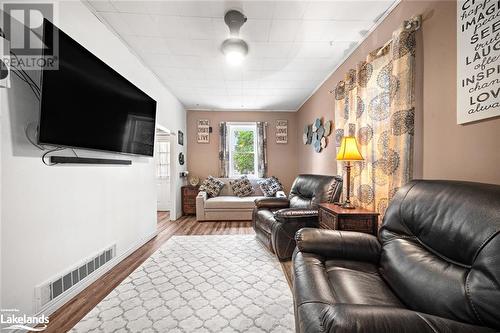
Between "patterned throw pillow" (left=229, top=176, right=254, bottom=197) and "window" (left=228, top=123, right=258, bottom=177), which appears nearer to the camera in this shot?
"patterned throw pillow" (left=229, top=176, right=254, bottom=197)

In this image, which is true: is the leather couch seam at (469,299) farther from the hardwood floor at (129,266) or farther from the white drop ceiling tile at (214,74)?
the white drop ceiling tile at (214,74)

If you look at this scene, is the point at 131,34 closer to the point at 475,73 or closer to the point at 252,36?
the point at 252,36

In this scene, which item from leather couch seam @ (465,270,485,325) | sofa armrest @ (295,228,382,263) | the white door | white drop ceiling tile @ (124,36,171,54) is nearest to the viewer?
leather couch seam @ (465,270,485,325)

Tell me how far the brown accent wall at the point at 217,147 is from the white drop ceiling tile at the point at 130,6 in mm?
3364

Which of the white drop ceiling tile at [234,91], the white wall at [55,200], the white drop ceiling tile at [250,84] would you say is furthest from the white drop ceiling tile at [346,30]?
the white wall at [55,200]

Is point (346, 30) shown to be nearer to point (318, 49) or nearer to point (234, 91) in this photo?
point (318, 49)

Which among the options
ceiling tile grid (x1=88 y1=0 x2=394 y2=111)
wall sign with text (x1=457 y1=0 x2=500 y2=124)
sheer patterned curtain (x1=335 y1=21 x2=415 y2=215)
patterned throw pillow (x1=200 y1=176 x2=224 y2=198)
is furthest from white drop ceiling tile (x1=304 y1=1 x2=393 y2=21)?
patterned throw pillow (x1=200 y1=176 x2=224 y2=198)

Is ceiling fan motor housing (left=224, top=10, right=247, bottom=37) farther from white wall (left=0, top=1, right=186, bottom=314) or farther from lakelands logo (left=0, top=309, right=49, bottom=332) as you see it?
lakelands logo (left=0, top=309, right=49, bottom=332)

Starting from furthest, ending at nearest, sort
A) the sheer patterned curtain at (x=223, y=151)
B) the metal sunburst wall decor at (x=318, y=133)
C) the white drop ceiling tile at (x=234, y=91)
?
the sheer patterned curtain at (x=223, y=151) < the white drop ceiling tile at (x=234, y=91) < the metal sunburst wall decor at (x=318, y=133)

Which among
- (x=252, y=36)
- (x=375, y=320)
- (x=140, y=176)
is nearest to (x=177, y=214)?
(x=140, y=176)

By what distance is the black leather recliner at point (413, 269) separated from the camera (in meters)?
0.72

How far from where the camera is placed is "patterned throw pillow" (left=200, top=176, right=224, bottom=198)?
4746mm

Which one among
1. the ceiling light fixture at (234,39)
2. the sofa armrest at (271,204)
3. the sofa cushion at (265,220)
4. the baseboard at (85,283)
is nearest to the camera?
the baseboard at (85,283)

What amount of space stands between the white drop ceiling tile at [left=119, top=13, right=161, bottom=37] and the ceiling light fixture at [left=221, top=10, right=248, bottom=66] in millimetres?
765
